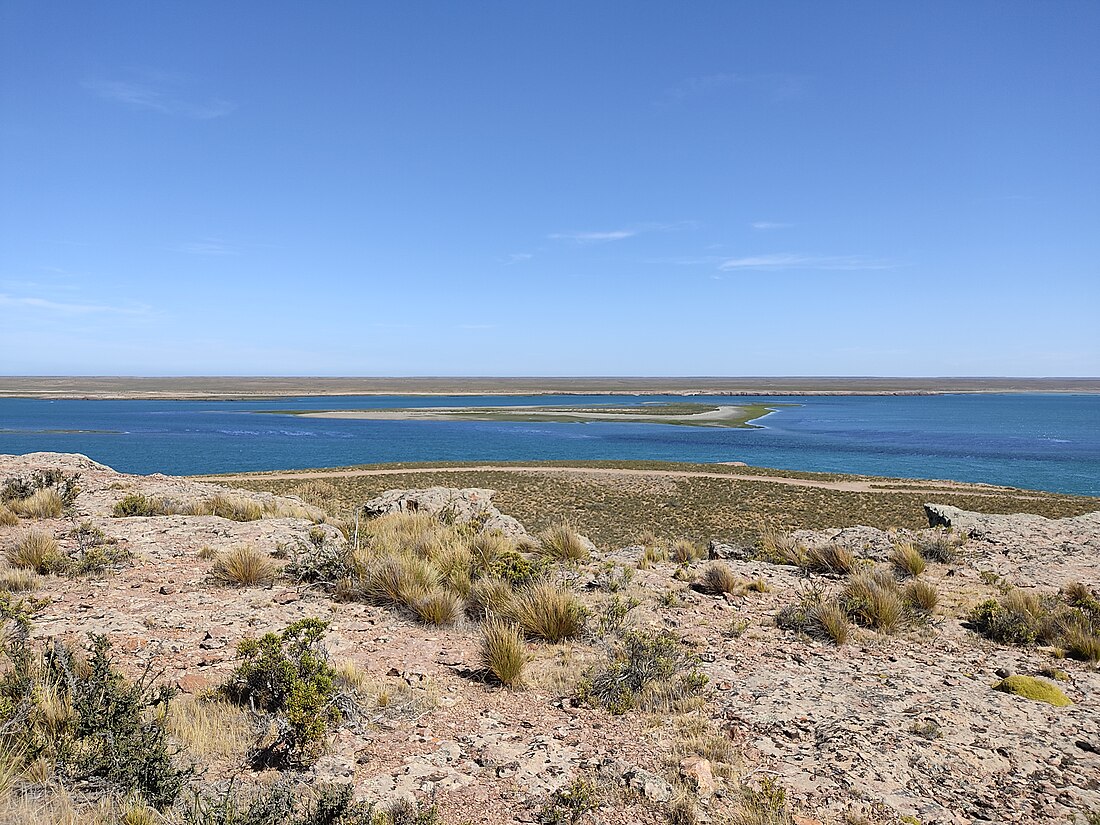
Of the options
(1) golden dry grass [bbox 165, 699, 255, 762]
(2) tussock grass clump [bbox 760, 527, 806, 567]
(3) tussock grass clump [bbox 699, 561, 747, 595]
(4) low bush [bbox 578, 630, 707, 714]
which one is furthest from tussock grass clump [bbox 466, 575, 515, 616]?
(2) tussock grass clump [bbox 760, 527, 806, 567]

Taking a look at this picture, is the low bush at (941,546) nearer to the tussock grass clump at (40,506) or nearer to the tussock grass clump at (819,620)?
the tussock grass clump at (819,620)

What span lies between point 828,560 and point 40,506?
53.1 feet

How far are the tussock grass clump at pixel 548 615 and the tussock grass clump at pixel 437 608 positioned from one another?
2.55 feet

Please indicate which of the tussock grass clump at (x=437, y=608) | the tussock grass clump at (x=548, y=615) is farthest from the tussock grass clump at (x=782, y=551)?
the tussock grass clump at (x=437, y=608)

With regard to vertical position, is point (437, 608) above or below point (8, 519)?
below

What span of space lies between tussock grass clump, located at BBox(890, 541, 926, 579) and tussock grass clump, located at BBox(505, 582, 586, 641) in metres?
6.70

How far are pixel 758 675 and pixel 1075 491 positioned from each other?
4278cm

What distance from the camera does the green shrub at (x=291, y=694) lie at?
453cm

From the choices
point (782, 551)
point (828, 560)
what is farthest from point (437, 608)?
point (782, 551)

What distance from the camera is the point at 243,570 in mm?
8719

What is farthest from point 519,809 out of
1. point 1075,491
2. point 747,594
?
point 1075,491

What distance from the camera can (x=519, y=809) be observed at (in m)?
4.03

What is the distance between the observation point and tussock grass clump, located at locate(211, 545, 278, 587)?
8.73m

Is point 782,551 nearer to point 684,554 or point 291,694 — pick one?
point 684,554
